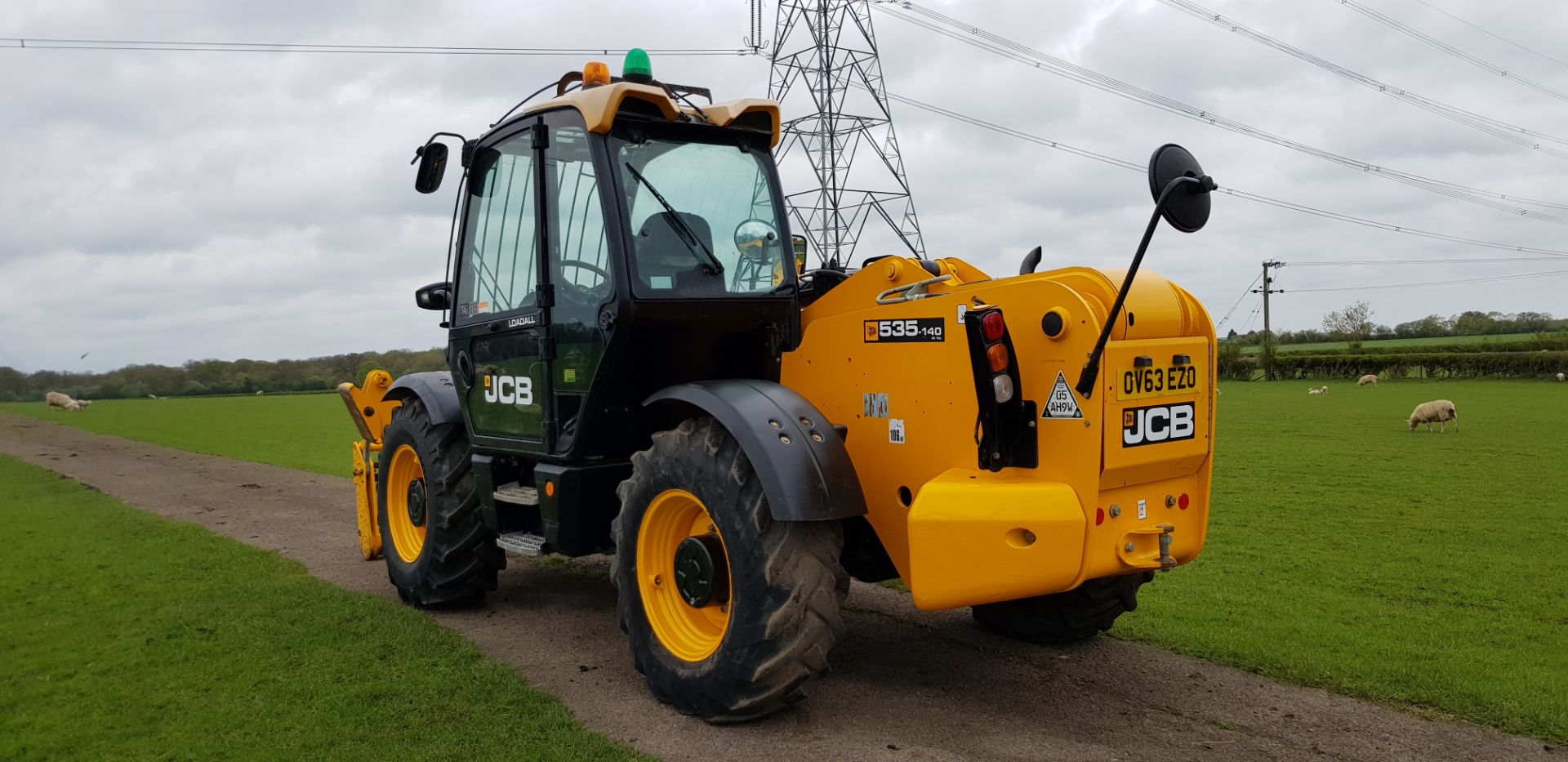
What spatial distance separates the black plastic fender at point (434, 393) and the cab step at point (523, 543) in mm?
1107

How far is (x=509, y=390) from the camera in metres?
6.33

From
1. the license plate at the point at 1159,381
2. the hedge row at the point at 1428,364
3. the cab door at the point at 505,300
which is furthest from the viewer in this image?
the hedge row at the point at 1428,364

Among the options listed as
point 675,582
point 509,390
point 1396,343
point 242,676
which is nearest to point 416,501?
point 509,390

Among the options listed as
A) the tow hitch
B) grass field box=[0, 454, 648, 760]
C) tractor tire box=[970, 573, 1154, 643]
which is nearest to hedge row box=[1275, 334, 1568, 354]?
tractor tire box=[970, 573, 1154, 643]

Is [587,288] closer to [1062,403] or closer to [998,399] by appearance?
[998,399]

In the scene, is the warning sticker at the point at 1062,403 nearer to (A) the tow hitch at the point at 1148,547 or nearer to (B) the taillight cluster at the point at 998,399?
(B) the taillight cluster at the point at 998,399

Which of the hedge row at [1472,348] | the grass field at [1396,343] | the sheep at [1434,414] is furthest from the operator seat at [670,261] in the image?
the grass field at [1396,343]

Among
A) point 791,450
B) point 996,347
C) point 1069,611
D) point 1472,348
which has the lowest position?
point 1069,611

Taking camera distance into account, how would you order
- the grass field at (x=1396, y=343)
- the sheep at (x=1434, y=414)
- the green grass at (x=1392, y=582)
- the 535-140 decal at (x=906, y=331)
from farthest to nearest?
the grass field at (x=1396, y=343)
the sheep at (x=1434, y=414)
the green grass at (x=1392, y=582)
the 535-140 decal at (x=906, y=331)

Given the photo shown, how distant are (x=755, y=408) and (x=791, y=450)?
0.29 metres

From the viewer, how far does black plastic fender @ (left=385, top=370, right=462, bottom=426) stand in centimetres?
705

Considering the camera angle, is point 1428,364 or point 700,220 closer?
point 700,220

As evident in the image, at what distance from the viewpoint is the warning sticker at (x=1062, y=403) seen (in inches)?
166

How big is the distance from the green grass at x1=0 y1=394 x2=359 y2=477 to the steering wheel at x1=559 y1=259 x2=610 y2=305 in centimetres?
1270
